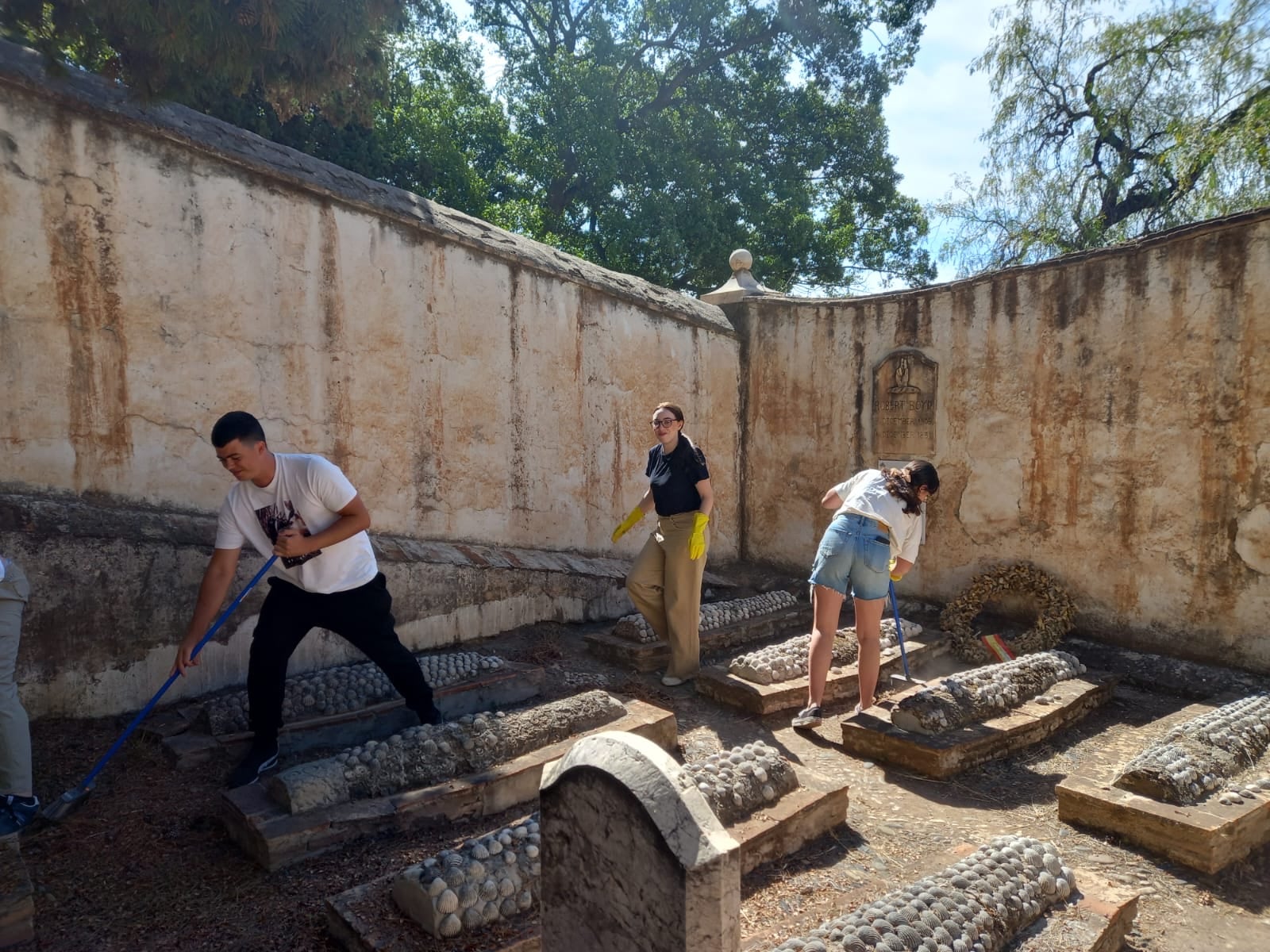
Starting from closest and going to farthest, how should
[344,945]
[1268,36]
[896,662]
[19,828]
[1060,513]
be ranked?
[344,945] < [19,828] < [896,662] < [1060,513] < [1268,36]

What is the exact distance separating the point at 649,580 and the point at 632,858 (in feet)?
11.3

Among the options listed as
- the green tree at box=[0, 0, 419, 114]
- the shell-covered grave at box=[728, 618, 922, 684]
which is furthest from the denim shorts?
the green tree at box=[0, 0, 419, 114]

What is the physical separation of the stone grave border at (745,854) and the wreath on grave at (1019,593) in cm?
270

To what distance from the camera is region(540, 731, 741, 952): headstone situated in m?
1.50

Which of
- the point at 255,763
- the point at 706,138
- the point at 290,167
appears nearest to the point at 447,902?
the point at 255,763

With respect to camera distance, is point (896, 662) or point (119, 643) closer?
point (119, 643)

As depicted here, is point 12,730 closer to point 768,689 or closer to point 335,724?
point 335,724

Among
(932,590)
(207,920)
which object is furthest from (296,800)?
(932,590)

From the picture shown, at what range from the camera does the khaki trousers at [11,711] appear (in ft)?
8.96

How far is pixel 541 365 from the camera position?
6086 mm

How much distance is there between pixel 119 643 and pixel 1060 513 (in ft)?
20.8

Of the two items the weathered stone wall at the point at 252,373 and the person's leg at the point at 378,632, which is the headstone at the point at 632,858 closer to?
the person's leg at the point at 378,632

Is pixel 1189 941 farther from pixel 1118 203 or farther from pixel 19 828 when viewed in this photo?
pixel 1118 203

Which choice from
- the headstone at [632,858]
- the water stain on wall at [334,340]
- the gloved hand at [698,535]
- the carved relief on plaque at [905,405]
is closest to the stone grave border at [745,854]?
the headstone at [632,858]
